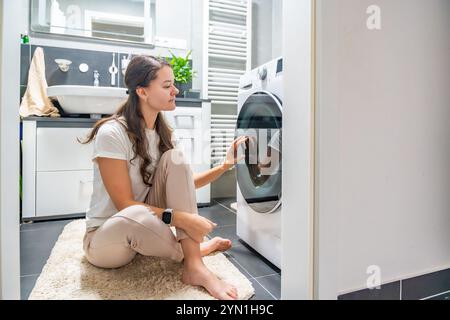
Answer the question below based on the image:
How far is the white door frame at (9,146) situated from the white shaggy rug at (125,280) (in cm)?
32

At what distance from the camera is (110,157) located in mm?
1058

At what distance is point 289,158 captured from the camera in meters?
0.87

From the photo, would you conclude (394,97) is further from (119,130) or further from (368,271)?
(119,130)

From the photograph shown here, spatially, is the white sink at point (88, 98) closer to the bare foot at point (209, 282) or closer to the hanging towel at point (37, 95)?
the hanging towel at point (37, 95)

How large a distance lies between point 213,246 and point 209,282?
35 centimetres

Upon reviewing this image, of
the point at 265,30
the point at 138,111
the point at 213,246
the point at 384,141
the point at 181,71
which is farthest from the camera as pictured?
the point at 265,30

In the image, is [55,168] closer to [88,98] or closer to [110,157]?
[88,98]

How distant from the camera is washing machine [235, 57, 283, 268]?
119cm

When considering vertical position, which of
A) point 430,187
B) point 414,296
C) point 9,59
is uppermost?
point 9,59

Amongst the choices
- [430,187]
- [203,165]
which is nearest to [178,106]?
[203,165]

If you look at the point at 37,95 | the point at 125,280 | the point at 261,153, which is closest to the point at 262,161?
the point at 261,153

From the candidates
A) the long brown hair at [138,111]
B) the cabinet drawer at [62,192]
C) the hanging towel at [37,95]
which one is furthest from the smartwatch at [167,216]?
the hanging towel at [37,95]

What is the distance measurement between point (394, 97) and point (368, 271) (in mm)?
562

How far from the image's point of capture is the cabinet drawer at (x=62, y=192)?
1827 mm
